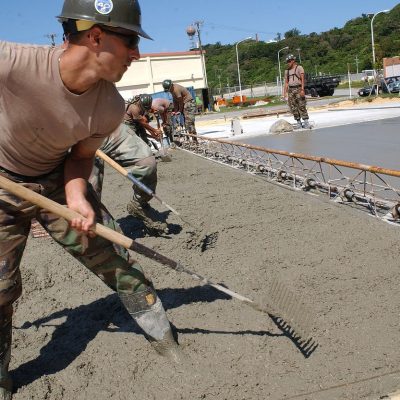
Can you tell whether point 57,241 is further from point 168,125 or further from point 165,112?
point 168,125

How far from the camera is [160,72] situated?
38844 millimetres

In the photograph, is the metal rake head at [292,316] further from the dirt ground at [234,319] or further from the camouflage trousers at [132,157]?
the camouflage trousers at [132,157]

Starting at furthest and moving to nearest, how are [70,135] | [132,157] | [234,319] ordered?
[132,157], [234,319], [70,135]

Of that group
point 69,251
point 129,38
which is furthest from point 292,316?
point 129,38

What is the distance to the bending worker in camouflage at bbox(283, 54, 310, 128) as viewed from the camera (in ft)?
35.2

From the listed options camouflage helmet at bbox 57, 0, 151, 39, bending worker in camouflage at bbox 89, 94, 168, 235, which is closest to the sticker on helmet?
camouflage helmet at bbox 57, 0, 151, 39

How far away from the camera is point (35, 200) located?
2.08 meters

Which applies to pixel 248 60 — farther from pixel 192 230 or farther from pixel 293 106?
pixel 192 230

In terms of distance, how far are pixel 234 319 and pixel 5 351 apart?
1.22 meters

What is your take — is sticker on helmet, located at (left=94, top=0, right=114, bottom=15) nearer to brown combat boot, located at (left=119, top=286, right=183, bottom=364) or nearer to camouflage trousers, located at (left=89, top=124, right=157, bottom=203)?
brown combat boot, located at (left=119, top=286, right=183, bottom=364)

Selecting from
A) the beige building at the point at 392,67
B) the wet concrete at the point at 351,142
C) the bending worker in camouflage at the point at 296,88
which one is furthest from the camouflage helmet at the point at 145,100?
the beige building at the point at 392,67

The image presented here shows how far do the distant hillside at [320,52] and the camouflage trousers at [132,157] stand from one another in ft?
173

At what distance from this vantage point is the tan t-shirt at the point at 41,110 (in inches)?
74.1

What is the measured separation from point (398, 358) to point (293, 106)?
31.0 feet
